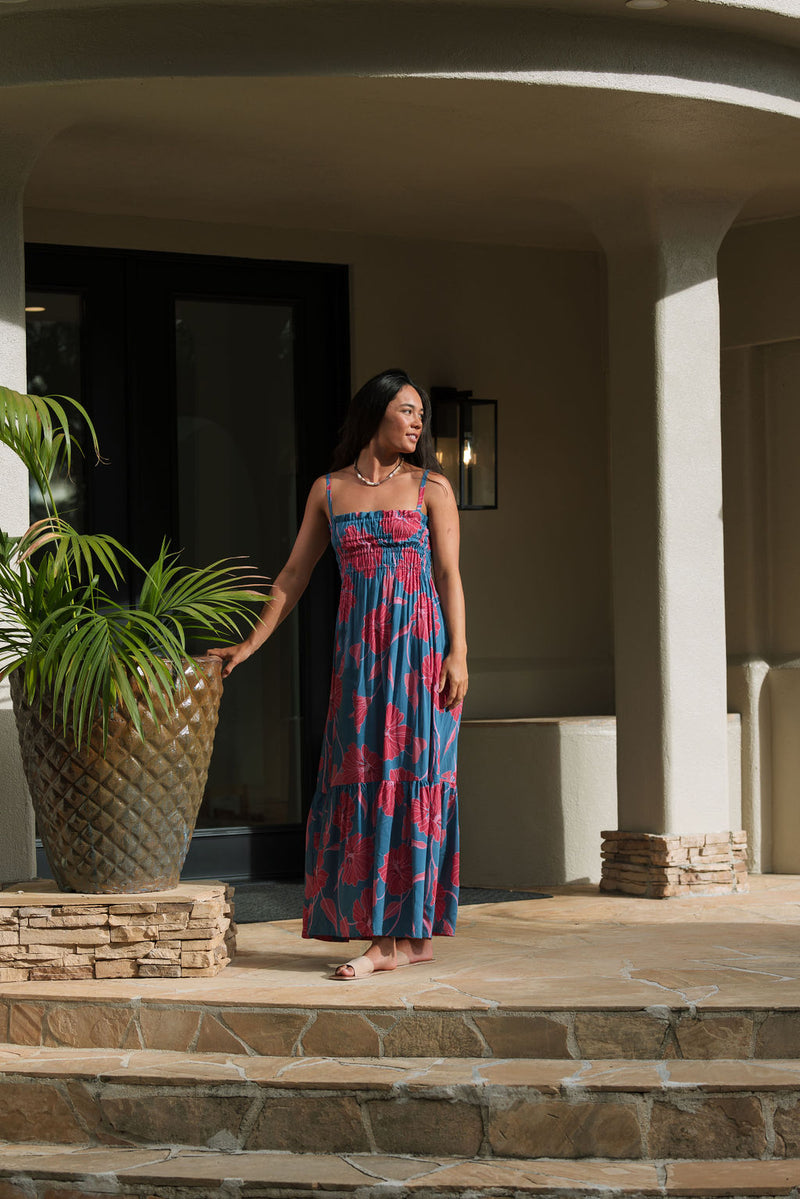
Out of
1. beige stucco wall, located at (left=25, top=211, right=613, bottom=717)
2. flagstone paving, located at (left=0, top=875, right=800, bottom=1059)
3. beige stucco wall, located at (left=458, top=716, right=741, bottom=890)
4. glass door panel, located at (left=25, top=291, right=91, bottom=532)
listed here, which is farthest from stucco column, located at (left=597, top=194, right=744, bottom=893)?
glass door panel, located at (left=25, top=291, right=91, bottom=532)

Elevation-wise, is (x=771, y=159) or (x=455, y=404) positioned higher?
(x=771, y=159)

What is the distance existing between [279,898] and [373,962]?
185cm

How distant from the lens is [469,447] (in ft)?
22.8

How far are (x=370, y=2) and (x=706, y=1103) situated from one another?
11.2 ft

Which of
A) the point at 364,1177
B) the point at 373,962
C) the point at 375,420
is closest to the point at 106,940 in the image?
the point at 373,962

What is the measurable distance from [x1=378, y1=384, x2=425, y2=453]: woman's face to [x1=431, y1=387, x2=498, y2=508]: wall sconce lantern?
7.45ft

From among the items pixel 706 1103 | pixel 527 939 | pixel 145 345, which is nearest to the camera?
pixel 706 1103

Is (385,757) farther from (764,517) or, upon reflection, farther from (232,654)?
(764,517)

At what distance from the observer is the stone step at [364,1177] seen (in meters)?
3.53

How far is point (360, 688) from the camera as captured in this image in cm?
462

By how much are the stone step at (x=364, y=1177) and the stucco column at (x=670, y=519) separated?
2.45 meters

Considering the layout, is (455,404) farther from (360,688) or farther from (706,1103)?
(706,1103)

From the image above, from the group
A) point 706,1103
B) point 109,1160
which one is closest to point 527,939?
point 706,1103

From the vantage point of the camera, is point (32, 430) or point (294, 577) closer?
point (32, 430)
